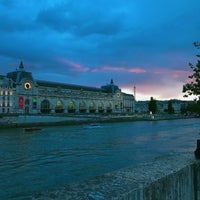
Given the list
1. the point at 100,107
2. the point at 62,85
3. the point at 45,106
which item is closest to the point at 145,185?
the point at 45,106

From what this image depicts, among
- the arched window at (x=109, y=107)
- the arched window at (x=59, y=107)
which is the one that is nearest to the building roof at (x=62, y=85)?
the arched window at (x=59, y=107)

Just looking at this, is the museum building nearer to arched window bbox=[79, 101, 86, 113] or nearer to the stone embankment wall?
arched window bbox=[79, 101, 86, 113]

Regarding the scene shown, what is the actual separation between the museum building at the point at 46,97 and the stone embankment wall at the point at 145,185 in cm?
10997

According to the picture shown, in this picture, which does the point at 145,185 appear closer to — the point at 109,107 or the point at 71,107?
the point at 71,107

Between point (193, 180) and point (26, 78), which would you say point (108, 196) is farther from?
point (26, 78)

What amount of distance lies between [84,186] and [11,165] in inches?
730

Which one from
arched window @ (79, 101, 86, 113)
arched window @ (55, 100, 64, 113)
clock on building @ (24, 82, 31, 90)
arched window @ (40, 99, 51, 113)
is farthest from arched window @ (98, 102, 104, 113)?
clock on building @ (24, 82, 31, 90)

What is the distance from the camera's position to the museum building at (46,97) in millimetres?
117325

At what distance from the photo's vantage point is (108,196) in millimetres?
5117

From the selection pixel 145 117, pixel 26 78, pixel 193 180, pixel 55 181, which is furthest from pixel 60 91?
pixel 193 180

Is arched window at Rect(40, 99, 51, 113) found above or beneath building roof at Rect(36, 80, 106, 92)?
beneath

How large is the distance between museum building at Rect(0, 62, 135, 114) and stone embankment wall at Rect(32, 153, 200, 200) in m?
110

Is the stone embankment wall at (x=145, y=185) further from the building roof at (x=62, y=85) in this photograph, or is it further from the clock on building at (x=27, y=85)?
the building roof at (x=62, y=85)

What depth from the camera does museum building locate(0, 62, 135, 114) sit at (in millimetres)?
117325
